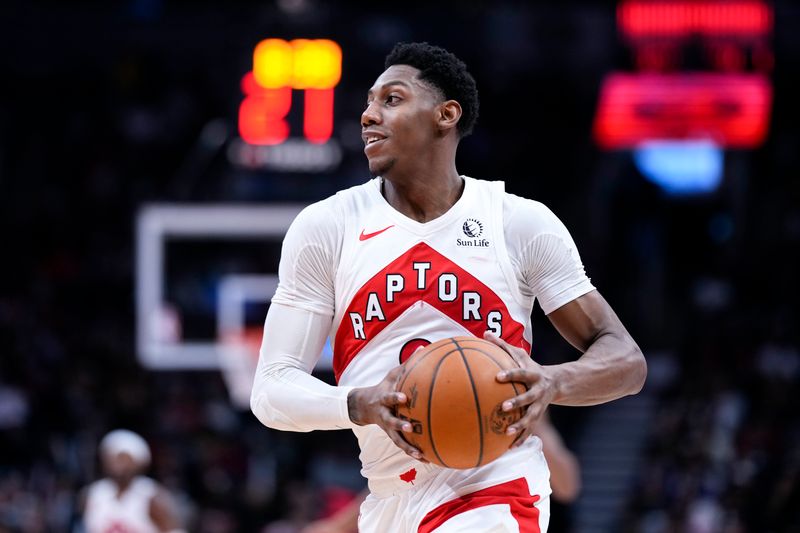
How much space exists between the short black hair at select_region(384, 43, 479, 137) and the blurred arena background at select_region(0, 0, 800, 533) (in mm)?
6442

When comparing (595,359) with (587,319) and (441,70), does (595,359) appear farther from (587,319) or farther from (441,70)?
(441,70)

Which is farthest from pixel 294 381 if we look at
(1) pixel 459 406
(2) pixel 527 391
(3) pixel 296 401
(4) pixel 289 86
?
(4) pixel 289 86

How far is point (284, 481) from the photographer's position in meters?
13.5

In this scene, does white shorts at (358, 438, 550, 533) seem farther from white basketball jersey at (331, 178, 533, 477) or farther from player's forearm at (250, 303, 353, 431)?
player's forearm at (250, 303, 353, 431)

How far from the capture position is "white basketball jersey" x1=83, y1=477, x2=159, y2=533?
9.91 m

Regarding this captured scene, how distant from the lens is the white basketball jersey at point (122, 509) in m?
9.91

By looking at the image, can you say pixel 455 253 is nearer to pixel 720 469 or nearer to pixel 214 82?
pixel 720 469

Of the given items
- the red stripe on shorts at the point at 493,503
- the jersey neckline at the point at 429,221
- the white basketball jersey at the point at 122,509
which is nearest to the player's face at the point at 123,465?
the white basketball jersey at the point at 122,509

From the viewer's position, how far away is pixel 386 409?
360 cm

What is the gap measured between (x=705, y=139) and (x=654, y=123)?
0.54 m

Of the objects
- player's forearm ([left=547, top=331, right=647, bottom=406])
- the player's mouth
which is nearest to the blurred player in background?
player's forearm ([left=547, top=331, right=647, bottom=406])

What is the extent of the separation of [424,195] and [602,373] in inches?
30.6

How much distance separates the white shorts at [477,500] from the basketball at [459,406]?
31 centimetres

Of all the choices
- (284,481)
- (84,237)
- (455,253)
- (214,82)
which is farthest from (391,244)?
(214,82)
